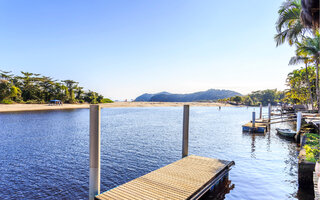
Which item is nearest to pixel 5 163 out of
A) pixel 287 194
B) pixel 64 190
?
pixel 64 190

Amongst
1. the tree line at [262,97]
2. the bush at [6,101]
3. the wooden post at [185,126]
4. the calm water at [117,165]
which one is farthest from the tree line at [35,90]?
the tree line at [262,97]

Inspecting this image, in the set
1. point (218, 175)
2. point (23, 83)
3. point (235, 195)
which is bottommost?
point (235, 195)

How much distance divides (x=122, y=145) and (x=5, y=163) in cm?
752

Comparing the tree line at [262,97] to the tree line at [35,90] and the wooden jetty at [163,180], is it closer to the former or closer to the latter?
the tree line at [35,90]

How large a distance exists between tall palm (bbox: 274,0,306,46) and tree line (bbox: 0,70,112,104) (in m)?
68.2

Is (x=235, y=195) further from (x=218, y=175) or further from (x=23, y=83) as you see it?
(x=23, y=83)

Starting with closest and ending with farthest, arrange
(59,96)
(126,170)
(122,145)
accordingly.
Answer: (126,170), (122,145), (59,96)

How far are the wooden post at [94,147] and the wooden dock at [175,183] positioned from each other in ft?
0.90

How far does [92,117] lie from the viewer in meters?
5.12

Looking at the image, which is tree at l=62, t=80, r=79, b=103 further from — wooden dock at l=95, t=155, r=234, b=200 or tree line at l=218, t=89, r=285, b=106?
tree line at l=218, t=89, r=285, b=106

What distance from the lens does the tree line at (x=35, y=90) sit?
60312 millimetres

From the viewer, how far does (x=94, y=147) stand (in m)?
5.17

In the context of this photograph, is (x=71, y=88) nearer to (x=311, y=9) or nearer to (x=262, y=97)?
(x=311, y=9)

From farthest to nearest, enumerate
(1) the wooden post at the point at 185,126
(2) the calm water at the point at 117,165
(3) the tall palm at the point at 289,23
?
(3) the tall palm at the point at 289,23 < (1) the wooden post at the point at 185,126 < (2) the calm water at the point at 117,165
